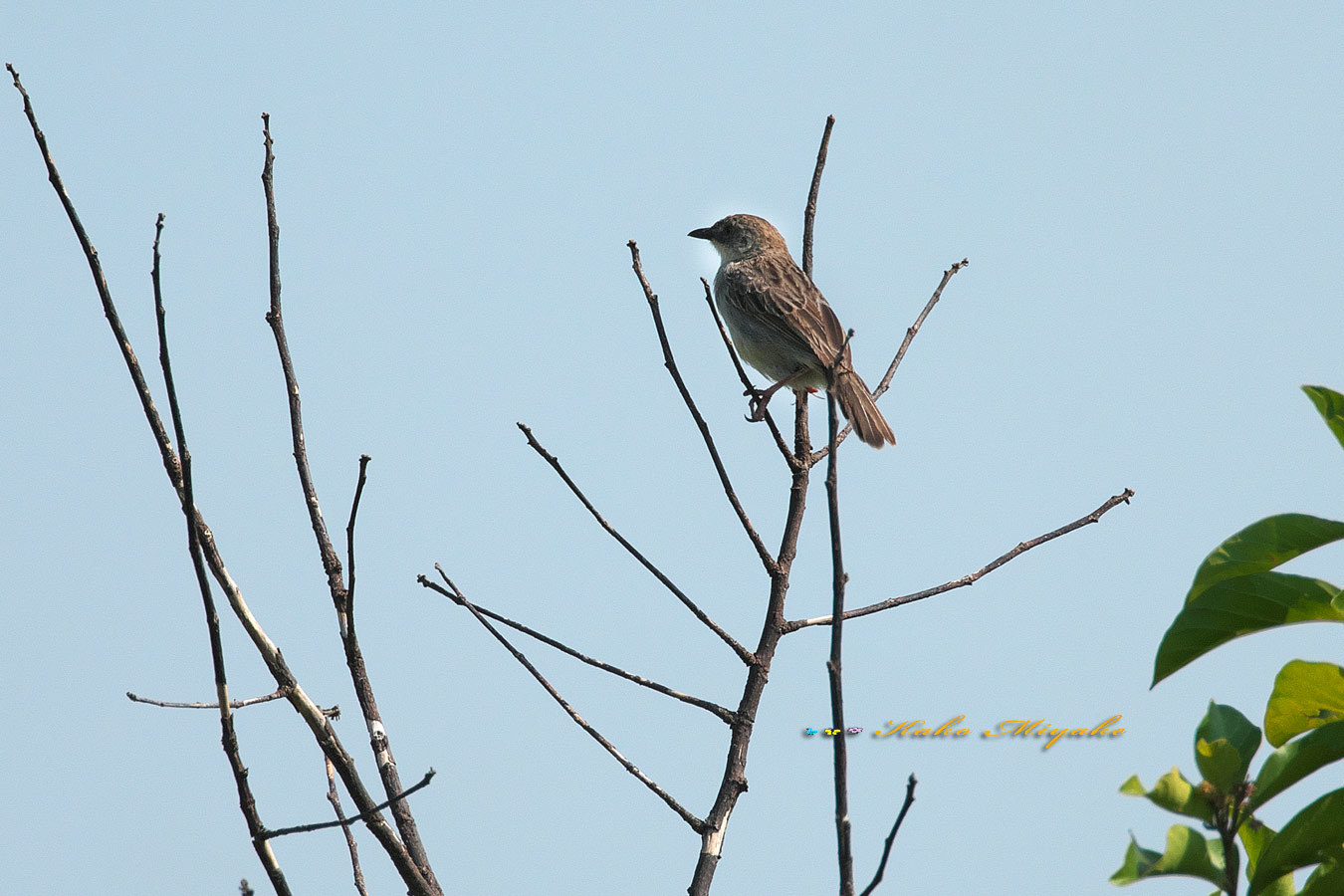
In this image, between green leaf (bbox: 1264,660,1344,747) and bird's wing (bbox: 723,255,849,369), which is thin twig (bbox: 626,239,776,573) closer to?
green leaf (bbox: 1264,660,1344,747)

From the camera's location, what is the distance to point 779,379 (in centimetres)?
711

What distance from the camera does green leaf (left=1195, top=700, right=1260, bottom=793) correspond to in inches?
76.2

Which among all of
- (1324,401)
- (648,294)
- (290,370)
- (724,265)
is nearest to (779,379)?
(724,265)

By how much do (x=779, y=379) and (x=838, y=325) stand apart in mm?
730

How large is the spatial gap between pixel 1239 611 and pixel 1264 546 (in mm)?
131

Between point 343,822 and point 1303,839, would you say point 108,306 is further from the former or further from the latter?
point 1303,839

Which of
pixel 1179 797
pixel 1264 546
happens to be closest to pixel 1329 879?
pixel 1179 797

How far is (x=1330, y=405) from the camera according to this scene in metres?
2.21

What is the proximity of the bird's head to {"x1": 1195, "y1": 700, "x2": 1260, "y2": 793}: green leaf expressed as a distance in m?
6.82

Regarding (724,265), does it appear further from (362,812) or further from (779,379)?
(362,812)

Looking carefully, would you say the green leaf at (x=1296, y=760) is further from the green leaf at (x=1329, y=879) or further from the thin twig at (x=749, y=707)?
the thin twig at (x=749, y=707)

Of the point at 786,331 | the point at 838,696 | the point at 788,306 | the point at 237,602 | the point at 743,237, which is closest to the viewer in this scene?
the point at 838,696

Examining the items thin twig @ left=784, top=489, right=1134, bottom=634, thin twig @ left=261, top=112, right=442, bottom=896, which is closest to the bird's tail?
thin twig @ left=784, top=489, right=1134, bottom=634

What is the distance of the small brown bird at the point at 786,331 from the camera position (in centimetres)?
611
